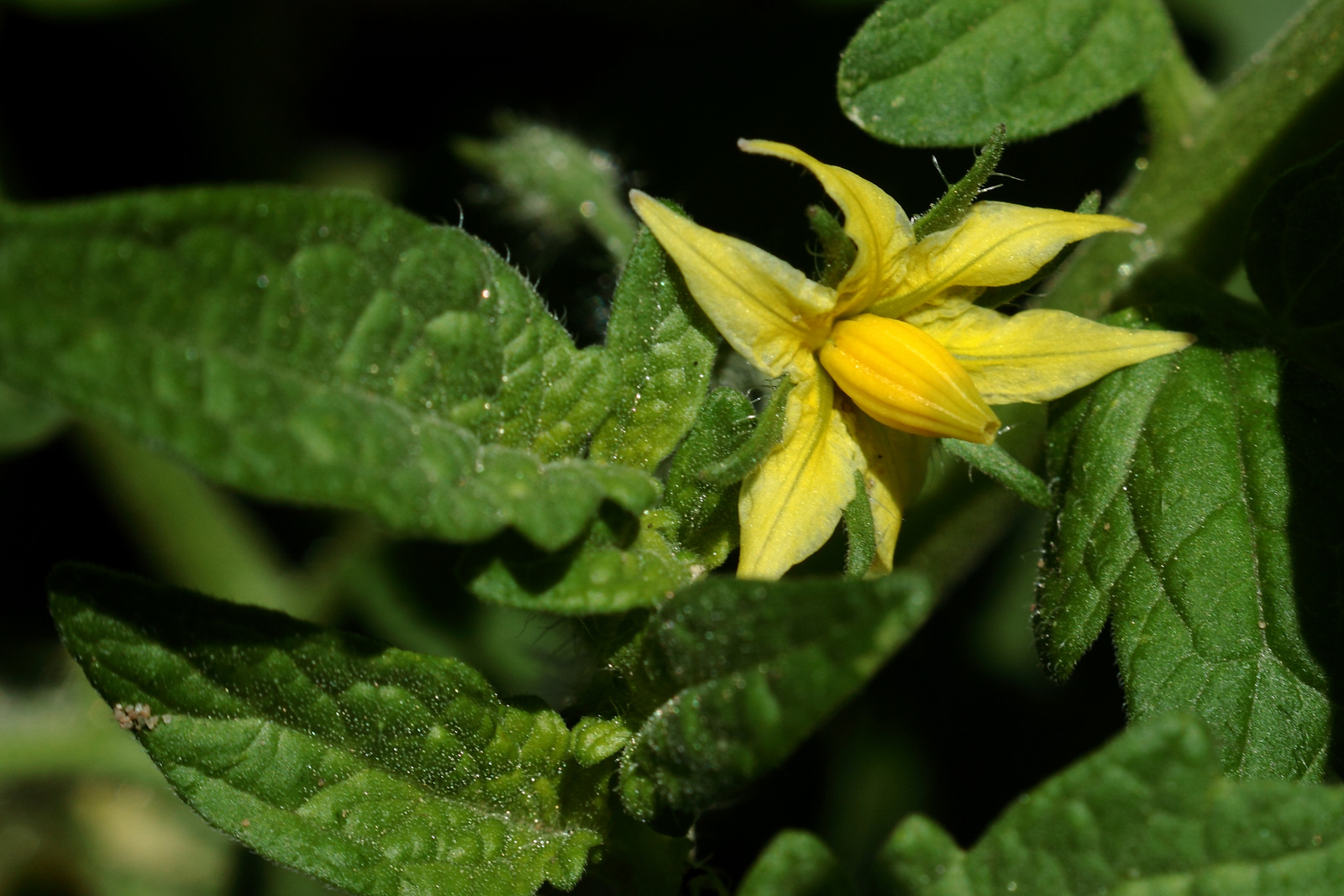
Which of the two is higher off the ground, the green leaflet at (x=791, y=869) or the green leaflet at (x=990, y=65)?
the green leaflet at (x=990, y=65)

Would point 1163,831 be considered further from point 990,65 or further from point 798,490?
point 990,65

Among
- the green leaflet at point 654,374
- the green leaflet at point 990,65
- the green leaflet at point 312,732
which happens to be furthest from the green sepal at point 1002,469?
the green leaflet at point 312,732

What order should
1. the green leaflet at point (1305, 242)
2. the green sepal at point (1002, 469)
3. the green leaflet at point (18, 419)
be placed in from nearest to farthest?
1. the green sepal at point (1002, 469)
2. the green leaflet at point (1305, 242)
3. the green leaflet at point (18, 419)

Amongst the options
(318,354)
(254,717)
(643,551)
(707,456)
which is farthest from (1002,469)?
(254,717)

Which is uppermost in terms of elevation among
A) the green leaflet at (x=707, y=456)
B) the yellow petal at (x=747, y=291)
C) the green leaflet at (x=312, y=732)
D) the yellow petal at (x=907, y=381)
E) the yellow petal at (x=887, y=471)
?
the yellow petal at (x=747, y=291)

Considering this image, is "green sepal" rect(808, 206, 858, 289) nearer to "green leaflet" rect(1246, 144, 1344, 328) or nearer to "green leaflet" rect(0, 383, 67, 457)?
"green leaflet" rect(1246, 144, 1344, 328)

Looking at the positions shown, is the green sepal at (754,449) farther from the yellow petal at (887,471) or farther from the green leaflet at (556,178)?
the green leaflet at (556,178)
